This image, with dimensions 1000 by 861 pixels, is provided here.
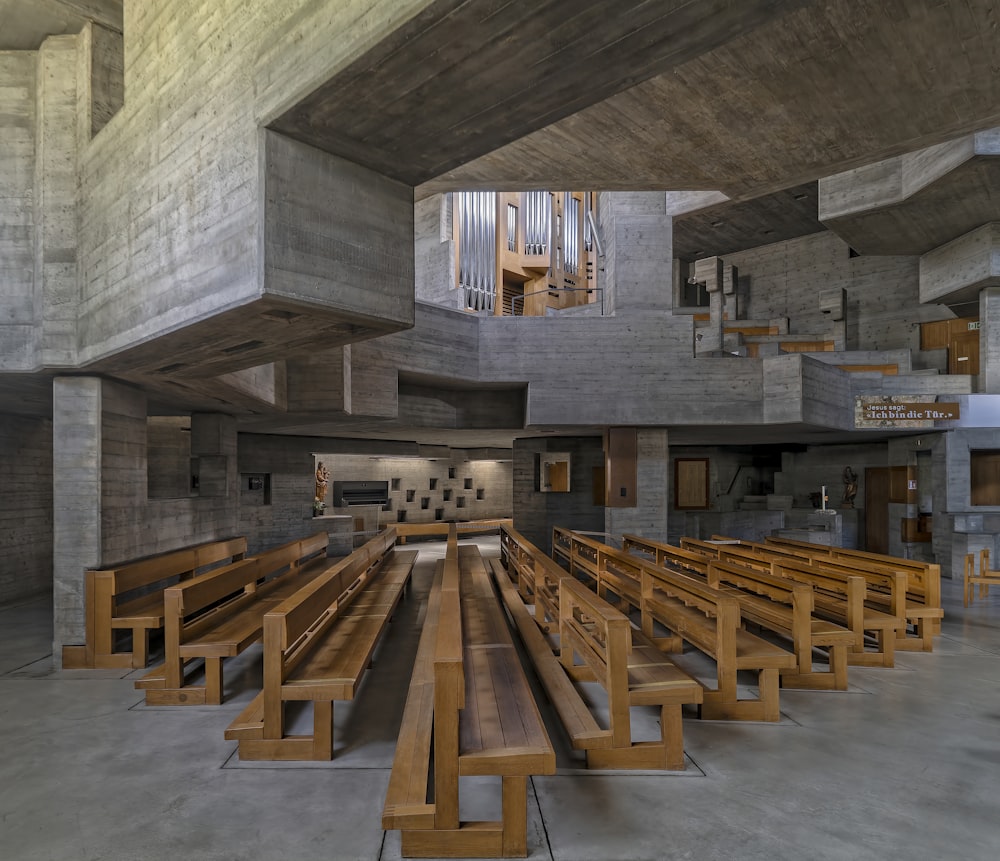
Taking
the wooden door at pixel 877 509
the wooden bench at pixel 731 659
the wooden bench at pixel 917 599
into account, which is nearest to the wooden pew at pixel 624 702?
the wooden bench at pixel 731 659

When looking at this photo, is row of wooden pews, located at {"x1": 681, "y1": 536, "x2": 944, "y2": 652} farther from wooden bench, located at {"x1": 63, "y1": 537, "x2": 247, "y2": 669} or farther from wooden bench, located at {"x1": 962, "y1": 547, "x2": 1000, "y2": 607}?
wooden bench, located at {"x1": 63, "y1": 537, "x2": 247, "y2": 669}

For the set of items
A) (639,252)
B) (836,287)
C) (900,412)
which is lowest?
(900,412)

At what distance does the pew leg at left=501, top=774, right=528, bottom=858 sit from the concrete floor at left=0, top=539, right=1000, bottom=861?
95mm

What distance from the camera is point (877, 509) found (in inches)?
598

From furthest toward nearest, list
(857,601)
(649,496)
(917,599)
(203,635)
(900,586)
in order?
(649,496), (917,599), (900,586), (857,601), (203,635)

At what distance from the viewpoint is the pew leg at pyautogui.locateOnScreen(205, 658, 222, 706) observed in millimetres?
4574

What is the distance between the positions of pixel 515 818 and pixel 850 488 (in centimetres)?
1545

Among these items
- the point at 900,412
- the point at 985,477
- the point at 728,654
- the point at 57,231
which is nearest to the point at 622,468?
the point at 900,412

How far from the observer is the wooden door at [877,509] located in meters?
14.9

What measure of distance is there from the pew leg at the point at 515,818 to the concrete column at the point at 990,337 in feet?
44.2

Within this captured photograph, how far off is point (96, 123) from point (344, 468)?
10.5 m

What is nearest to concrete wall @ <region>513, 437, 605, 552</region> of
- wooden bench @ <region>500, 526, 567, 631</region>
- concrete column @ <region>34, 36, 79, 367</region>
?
wooden bench @ <region>500, 526, 567, 631</region>

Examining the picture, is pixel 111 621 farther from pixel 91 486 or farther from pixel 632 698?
pixel 632 698

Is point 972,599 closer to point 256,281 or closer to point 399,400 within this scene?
point 399,400
